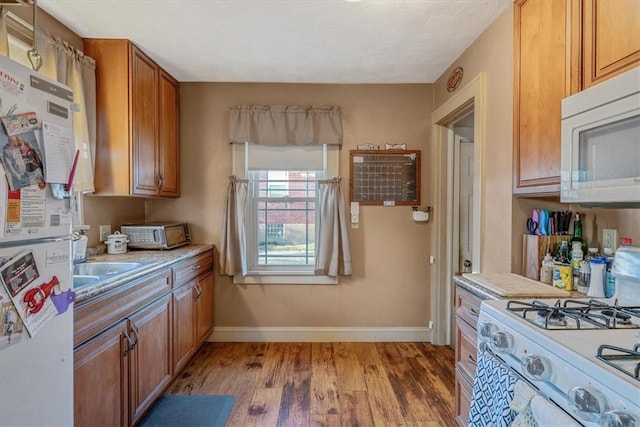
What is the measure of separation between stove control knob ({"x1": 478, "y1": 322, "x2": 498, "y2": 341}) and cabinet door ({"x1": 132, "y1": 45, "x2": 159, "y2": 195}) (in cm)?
236

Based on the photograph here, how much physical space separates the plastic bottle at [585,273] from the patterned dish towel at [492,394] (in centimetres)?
63

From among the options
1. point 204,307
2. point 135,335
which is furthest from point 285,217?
point 135,335

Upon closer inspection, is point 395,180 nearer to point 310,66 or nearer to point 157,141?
point 310,66

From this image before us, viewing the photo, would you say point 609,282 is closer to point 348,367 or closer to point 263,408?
point 348,367

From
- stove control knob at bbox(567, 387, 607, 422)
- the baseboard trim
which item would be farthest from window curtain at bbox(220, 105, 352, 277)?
stove control knob at bbox(567, 387, 607, 422)

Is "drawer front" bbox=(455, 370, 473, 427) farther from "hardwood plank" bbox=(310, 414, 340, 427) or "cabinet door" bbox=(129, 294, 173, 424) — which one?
"cabinet door" bbox=(129, 294, 173, 424)

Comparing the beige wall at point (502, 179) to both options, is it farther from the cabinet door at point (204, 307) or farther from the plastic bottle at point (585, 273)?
the cabinet door at point (204, 307)

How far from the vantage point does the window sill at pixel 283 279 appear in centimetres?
324

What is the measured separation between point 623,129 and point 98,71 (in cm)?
296

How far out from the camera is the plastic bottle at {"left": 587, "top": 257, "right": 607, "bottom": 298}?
1.46 meters

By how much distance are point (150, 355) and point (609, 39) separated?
9.00 ft

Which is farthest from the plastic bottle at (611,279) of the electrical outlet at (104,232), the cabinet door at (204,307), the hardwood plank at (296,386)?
the electrical outlet at (104,232)

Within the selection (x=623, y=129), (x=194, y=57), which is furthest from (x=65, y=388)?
(x=194, y=57)

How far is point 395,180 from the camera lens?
3.20 meters
